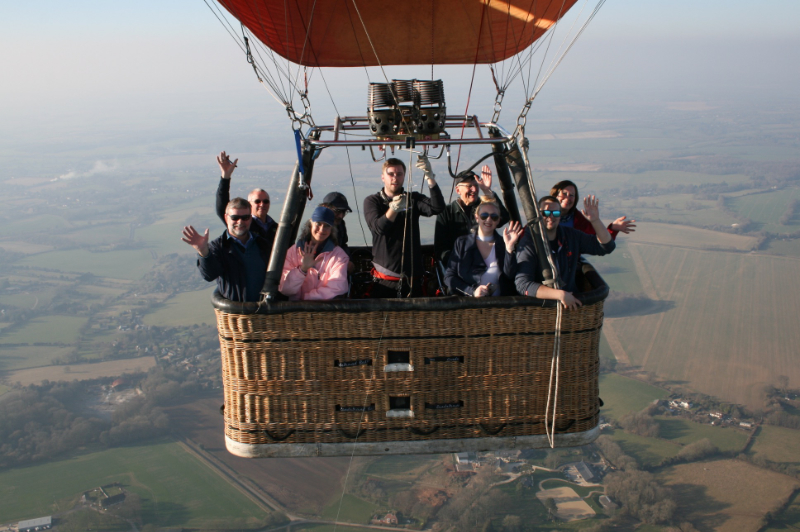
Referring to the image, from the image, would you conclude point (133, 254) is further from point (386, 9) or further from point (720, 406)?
point (386, 9)

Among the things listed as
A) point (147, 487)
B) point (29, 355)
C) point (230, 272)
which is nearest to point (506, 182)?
point (230, 272)

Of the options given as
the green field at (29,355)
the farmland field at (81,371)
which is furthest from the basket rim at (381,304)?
the green field at (29,355)

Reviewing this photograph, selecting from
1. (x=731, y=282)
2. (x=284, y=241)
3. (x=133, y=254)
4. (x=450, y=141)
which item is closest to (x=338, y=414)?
(x=284, y=241)

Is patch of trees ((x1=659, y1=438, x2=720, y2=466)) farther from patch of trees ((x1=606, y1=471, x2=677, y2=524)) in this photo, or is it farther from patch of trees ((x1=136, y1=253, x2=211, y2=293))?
→ patch of trees ((x1=136, y1=253, x2=211, y2=293))

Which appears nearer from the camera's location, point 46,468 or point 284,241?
point 284,241

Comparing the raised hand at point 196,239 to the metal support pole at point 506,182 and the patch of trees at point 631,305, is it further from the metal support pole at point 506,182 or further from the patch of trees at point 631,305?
the patch of trees at point 631,305

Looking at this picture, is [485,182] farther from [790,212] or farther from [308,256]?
[790,212]

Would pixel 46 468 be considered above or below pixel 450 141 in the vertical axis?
below
